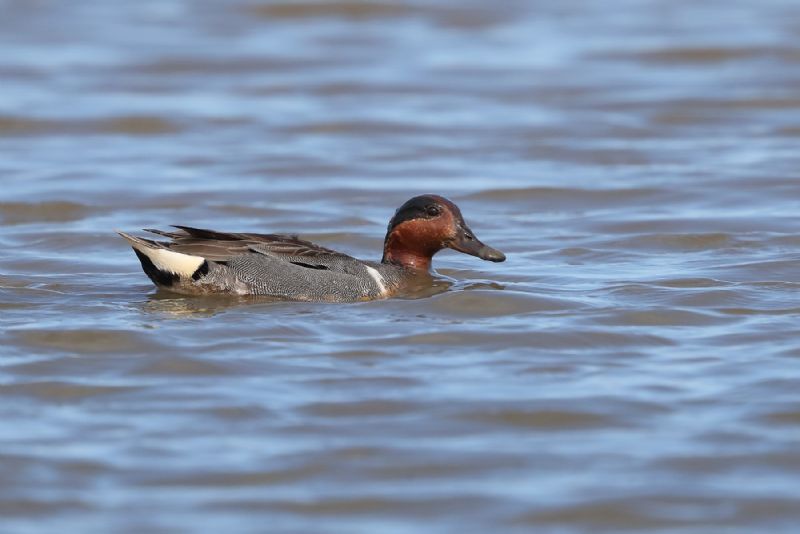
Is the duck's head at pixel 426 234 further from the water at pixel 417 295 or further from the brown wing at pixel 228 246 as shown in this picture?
the brown wing at pixel 228 246

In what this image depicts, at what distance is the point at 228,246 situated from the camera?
909 cm

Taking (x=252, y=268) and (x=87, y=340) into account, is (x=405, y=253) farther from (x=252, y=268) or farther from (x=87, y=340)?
(x=87, y=340)

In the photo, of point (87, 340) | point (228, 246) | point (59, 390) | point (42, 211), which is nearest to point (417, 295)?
point (228, 246)

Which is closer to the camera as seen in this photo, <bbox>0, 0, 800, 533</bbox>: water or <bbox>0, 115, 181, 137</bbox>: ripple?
<bbox>0, 0, 800, 533</bbox>: water

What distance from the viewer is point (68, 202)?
1273cm

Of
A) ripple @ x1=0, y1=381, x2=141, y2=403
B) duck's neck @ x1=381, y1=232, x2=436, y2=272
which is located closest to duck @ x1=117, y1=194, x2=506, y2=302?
duck's neck @ x1=381, y1=232, x2=436, y2=272

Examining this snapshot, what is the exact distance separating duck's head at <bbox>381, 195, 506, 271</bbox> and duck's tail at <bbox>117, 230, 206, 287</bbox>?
132cm

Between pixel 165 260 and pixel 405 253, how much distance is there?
5.13ft

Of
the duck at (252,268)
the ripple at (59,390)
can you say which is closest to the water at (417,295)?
the ripple at (59,390)

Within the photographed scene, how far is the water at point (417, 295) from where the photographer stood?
6.10 meters

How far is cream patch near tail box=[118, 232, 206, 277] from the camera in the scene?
8.97 meters

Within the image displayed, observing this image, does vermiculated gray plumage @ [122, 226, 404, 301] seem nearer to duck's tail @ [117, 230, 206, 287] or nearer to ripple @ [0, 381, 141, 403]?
duck's tail @ [117, 230, 206, 287]

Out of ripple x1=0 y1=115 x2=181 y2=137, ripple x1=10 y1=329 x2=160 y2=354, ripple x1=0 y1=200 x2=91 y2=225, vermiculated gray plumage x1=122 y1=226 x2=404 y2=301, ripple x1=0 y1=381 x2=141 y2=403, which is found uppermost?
ripple x1=0 y1=115 x2=181 y2=137

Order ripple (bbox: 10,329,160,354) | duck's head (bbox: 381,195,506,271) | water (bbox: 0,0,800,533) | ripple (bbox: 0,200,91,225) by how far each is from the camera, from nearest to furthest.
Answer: water (bbox: 0,0,800,533), ripple (bbox: 10,329,160,354), duck's head (bbox: 381,195,506,271), ripple (bbox: 0,200,91,225)
